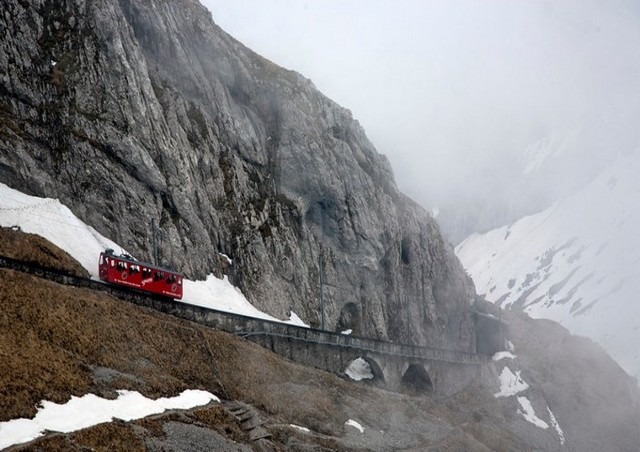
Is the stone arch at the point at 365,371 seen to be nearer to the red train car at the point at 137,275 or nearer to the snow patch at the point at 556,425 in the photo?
the red train car at the point at 137,275

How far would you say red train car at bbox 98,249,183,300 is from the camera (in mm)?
49969

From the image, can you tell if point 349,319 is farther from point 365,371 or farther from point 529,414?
point 529,414

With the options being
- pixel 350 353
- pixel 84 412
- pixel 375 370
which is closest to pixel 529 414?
pixel 375 370

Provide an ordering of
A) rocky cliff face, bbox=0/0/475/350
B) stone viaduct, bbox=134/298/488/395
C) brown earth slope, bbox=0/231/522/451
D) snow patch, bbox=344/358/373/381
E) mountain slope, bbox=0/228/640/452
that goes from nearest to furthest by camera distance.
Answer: brown earth slope, bbox=0/231/522/451 → mountain slope, bbox=0/228/640/452 → stone viaduct, bbox=134/298/488/395 → rocky cliff face, bbox=0/0/475/350 → snow patch, bbox=344/358/373/381

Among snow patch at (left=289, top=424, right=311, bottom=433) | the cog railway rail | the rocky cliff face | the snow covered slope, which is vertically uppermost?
the rocky cliff face

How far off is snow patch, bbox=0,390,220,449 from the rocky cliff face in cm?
3089

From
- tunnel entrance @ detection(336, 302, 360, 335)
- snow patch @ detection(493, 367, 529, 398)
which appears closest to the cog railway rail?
tunnel entrance @ detection(336, 302, 360, 335)

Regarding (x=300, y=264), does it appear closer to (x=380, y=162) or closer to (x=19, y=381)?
(x=380, y=162)

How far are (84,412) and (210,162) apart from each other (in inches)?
2049

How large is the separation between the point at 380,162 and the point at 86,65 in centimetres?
5856

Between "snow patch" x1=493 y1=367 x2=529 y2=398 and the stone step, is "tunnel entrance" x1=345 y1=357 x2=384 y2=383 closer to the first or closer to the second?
"snow patch" x1=493 y1=367 x2=529 y2=398

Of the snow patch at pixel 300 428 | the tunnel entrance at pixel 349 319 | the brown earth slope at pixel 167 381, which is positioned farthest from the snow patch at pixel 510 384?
the snow patch at pixel 300 428

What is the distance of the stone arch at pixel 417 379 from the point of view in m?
85.8

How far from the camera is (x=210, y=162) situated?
7662 cm
